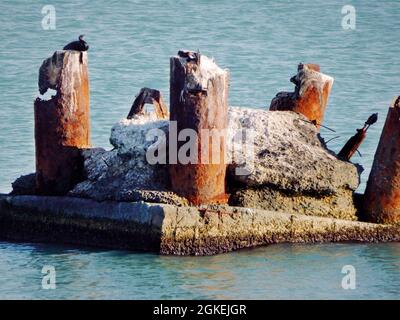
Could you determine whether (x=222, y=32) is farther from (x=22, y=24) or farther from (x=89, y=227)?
(x=89, y=227)

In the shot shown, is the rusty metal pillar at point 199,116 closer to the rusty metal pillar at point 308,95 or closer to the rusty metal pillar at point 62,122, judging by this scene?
the rusty metal pillar at point 62,122

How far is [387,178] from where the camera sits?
662 inches

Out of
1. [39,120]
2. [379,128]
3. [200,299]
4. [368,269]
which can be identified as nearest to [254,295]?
[200,299]

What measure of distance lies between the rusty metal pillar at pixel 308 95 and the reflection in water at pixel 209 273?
214 centimetres

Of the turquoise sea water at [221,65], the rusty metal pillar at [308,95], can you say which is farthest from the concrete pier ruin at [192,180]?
the rusty metal pillar at [308,95]

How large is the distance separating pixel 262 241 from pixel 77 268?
2.07 m

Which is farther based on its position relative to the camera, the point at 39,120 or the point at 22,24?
the point at 22,24

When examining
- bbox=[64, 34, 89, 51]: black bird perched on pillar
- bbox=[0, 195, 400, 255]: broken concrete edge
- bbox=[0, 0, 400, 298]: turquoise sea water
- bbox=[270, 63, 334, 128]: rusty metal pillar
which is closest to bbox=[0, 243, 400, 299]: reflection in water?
bbox=[0, 0, 400, 298]: turquoise sea water

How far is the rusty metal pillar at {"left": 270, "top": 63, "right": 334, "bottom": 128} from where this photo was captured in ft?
59.3

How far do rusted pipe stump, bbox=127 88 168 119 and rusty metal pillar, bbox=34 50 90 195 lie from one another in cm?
66

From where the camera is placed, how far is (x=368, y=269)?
16062mm

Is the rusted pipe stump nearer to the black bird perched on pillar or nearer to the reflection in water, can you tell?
the black bird perched on pillar

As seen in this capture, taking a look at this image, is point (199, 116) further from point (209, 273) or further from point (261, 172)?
point (209, 273)

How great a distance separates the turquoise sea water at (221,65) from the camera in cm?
1550
